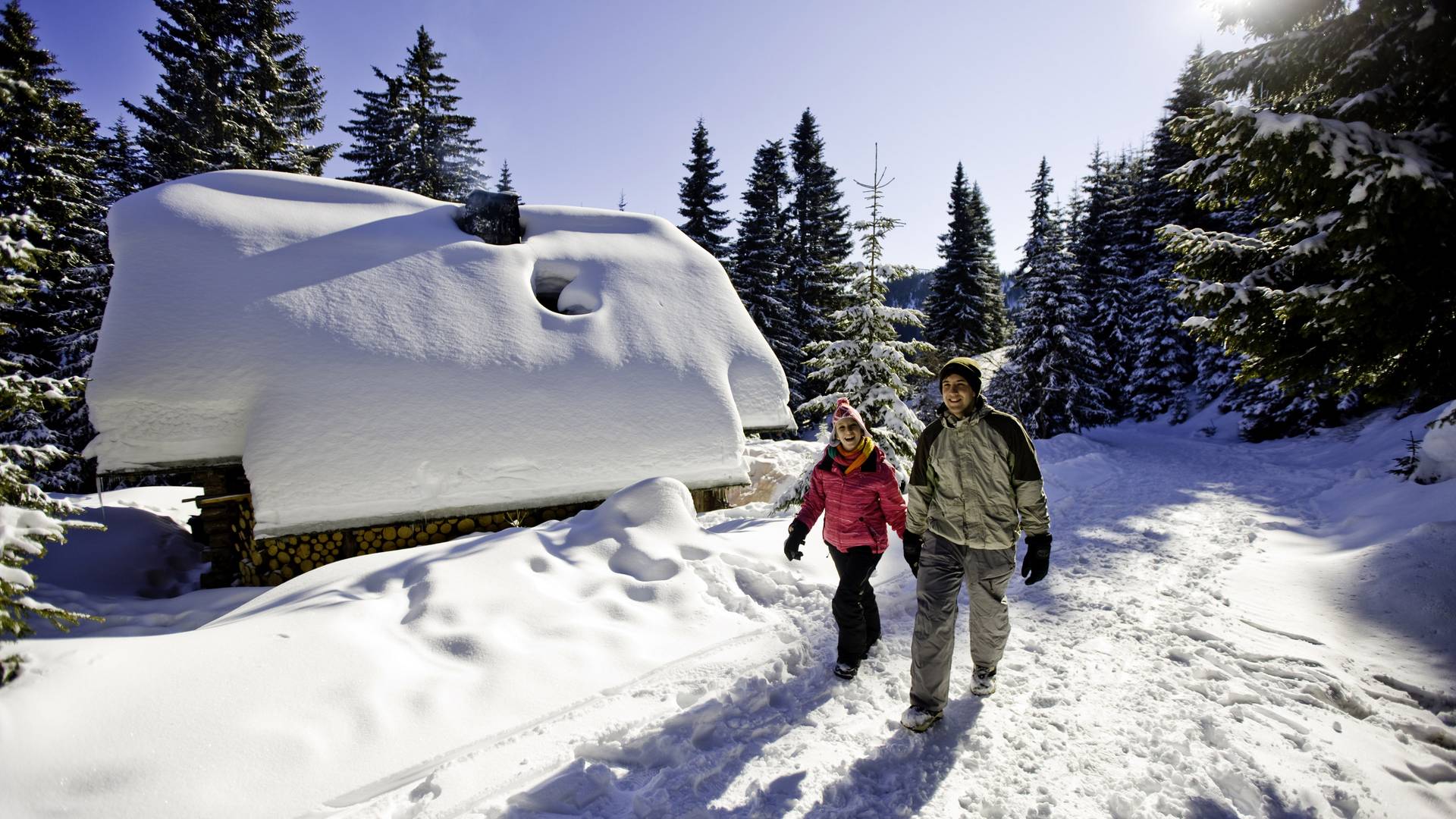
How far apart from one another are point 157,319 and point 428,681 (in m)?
6.11

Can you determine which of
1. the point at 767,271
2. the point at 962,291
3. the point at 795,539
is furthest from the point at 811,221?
the point at 795,539

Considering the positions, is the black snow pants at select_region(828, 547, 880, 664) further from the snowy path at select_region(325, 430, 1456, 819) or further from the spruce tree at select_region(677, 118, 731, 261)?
the spruce tree at select_region(677, 118, 731, 261)

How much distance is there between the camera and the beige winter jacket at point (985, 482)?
3088 millimetres

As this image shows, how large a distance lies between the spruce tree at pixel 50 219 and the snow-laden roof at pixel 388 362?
10.1m

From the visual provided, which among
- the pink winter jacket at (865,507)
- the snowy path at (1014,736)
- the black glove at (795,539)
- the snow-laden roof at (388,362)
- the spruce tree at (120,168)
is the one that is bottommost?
the snowy path at (1014,736)

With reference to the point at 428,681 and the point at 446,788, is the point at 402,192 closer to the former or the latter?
the point at 428,681

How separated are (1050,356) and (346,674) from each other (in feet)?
69.5

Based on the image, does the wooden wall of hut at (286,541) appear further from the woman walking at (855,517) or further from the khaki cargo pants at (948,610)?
the khaki cargo pants at (948,610)

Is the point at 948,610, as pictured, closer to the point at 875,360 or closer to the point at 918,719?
the point at 918,719

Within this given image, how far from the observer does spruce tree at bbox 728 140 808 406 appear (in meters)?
23.1

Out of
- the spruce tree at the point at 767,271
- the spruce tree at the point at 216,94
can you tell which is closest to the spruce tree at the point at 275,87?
the spruce tree at the point at 216,94

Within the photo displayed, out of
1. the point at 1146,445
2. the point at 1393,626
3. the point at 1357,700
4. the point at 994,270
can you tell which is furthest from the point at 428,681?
the point at 994,270

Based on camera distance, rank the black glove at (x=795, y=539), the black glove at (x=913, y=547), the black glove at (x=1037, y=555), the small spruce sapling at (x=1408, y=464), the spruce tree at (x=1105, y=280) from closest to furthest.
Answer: the black glove at (x=1037, y=555) < the black glove at (x=913, y=547) < the black glove at (x=795, y=539) < the small spruce sapling at (x=1408, y=464) < the spruce tree at (x=1105, y=280)

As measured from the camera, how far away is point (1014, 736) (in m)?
2.93
